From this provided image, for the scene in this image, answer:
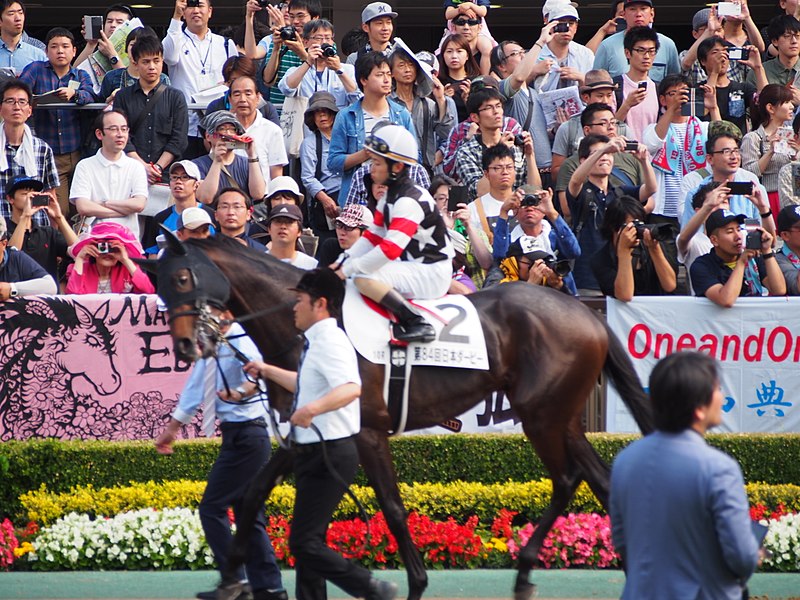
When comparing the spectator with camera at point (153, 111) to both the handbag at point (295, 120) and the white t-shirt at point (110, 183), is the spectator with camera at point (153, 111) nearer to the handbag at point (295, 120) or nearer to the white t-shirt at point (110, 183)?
the white t-shirt at point (110, 183)

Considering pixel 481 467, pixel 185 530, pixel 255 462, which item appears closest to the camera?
pixel 255 462

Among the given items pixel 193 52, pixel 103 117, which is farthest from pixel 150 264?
pixel 193 52

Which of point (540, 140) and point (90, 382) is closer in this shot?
point (90, 382)

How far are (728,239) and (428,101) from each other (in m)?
3.76

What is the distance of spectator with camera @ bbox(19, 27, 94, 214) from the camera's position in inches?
505

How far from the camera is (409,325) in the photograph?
7.61 meters

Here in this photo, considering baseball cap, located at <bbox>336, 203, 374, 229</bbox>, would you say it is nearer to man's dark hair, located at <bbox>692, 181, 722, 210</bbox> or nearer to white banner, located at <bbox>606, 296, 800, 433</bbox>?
white banner, located at <bbox>606, 296, 800, 433</bbox>

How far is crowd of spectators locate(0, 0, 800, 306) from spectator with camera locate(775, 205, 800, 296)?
26mm

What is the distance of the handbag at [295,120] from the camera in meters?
13.0

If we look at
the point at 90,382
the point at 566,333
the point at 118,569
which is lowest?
the point at 118,569

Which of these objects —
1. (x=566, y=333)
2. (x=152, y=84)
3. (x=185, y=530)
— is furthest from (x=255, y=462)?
(x=152, y=84)

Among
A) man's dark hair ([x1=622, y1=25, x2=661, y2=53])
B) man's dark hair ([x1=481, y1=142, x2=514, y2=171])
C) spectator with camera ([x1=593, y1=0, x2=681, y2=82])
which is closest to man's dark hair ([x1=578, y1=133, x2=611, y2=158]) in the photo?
man's dark hair ([x1=481, y1=142, x2=514, y2=171])

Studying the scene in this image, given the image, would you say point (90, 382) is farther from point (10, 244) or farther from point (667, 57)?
point (667, 57)

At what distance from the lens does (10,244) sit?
34.8 ft
